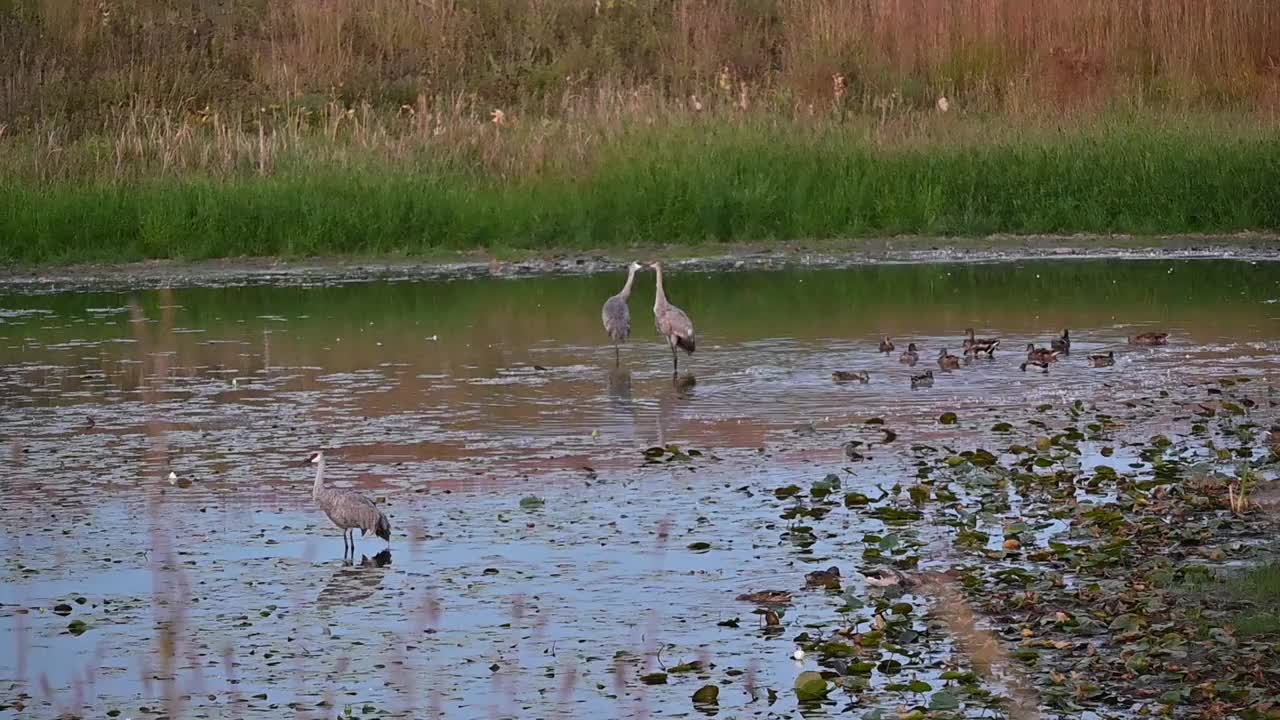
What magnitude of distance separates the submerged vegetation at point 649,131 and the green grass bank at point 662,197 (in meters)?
0.03

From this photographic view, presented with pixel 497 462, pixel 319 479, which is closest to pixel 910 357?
pixel 497 462

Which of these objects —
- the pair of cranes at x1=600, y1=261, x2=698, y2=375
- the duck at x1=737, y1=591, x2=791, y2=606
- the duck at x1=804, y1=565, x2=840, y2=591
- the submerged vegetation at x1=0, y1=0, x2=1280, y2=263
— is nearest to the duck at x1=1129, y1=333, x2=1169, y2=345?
the pair of cranes at x1=600, y1=261, x2=698, y2=375

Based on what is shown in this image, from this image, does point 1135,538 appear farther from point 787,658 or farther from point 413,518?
point 413,518

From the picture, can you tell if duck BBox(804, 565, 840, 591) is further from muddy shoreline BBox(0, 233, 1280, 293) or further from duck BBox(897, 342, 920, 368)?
muddy shoreline BBox(0, 233, 1280, 293)

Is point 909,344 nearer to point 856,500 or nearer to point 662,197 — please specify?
point 856,500

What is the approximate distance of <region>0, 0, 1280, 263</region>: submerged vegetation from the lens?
74.5 ft

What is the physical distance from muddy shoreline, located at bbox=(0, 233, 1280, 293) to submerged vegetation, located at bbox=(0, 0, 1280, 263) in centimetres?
34

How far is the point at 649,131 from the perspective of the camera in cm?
2433

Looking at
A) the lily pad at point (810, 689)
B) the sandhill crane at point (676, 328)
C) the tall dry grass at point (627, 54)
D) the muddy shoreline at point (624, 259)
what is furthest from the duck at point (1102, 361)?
the tall dry grass at point (627, 54)

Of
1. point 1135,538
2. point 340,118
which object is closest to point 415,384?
point 1135,538

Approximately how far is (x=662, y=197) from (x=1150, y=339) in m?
8.02

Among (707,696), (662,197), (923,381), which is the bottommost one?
(707,696)

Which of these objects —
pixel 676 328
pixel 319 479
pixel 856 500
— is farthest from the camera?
pixel 676 328

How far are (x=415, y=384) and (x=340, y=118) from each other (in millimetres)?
12933
